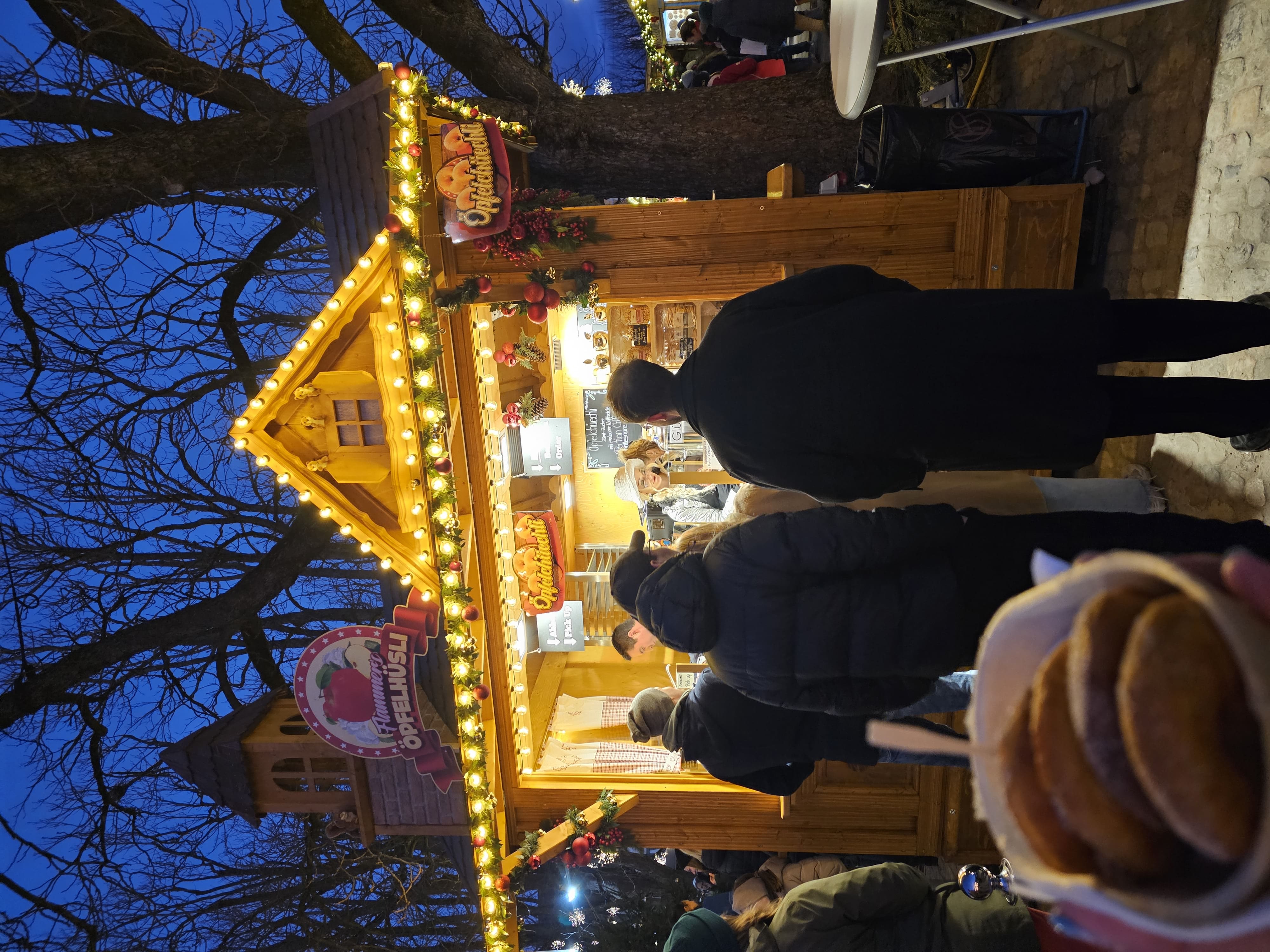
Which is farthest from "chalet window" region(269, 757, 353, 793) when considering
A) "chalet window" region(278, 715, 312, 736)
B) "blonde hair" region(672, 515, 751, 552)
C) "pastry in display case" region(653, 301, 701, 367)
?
"pastry in display case" region(653, 301, 701, 367)

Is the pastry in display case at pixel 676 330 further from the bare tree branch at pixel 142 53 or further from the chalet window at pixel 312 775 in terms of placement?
the chalet window at pixel 312 775

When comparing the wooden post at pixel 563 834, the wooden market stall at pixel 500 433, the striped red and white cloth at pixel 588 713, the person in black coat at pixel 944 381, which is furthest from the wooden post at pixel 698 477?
the person in black coat at pixel 944 381

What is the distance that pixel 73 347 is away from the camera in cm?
773

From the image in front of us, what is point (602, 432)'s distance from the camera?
6.46m

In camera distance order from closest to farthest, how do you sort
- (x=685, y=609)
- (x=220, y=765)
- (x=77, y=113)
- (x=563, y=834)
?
(x=685, y=609)
(x=563, y=834)
(x=220, y=765)
(x=77, y=113)

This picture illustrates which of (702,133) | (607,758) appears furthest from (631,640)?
(702,133)

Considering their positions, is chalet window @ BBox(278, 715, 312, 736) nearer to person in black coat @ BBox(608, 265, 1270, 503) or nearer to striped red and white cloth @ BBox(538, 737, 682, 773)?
striped red and white cloth @ BBox(538, 737, 682, 773)

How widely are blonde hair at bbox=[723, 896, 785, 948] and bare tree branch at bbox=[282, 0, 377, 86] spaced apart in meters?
7.74

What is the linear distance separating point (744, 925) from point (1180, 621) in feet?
12.2

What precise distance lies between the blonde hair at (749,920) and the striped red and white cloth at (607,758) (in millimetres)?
1902

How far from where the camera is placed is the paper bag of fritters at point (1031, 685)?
0.83 metres

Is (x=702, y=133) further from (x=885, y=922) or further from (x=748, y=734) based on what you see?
(x=885, y=922)

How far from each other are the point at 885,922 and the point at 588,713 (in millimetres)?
3345

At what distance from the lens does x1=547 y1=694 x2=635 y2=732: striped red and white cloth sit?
620cm
